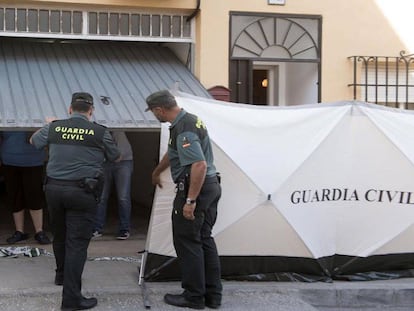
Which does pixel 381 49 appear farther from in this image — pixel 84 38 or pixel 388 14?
pixel 84 38

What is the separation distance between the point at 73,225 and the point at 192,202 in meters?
1.00

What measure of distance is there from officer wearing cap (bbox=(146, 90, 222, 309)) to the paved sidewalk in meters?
0.25

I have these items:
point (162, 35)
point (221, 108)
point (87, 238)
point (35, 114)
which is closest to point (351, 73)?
point (162, 35)

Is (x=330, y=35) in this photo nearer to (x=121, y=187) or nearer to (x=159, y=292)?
(x=121, y=187)

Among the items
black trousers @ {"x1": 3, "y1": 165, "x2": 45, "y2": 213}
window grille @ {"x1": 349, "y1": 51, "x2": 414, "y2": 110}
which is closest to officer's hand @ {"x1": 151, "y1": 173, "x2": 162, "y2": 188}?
black trousers @ {"x1": 3, "y1": 165, "x2": 45, "y2": 213}

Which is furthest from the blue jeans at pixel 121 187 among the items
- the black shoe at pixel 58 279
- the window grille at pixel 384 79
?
the window grille at pixel 384 79

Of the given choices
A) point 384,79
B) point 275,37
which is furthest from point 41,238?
point 384,79

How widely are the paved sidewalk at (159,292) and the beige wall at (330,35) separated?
3.29 meters

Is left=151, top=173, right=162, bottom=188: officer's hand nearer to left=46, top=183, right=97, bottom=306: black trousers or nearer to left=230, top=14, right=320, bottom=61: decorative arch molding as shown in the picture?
left=46, top=183, right=97, bottom=306: black trousers

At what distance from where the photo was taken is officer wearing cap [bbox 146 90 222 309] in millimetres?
5195

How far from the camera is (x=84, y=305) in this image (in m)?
5.31

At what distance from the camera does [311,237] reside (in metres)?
6.19

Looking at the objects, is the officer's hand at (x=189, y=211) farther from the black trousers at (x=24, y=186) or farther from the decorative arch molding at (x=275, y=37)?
the decorative arch molding at (x=275, y=37)

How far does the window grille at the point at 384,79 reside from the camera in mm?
9242
